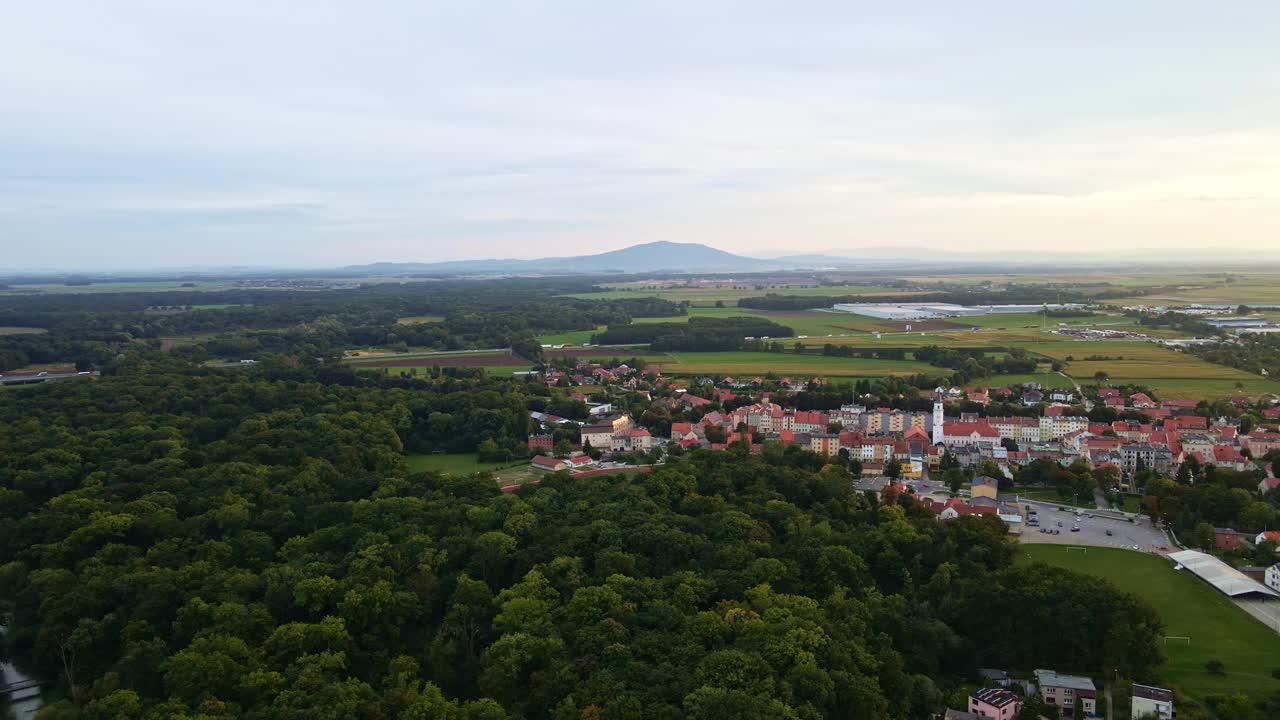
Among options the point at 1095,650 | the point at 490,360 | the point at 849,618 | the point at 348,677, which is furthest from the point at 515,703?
the point at 490,360

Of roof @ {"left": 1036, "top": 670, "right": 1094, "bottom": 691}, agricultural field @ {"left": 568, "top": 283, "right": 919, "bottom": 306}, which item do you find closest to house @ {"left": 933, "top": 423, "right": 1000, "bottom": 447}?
roof @ {"left": 1036, "top": 670, "right": 1094, "bottom": 691}

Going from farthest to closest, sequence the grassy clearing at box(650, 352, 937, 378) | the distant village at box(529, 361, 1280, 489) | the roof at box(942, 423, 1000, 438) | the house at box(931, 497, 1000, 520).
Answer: the grassy clearing at box(650, 352, 937, 378) → the roof at box(942, 423, 1000, 438) → the distant village at box(529, 361, 1280, 489) → the house at box(931, 497, 1000, 520)

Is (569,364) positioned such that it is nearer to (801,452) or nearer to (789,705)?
(801,452)

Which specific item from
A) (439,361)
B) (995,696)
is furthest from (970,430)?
(439,361)

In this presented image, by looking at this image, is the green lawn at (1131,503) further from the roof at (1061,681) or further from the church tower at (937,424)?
the roof at (1061,681)

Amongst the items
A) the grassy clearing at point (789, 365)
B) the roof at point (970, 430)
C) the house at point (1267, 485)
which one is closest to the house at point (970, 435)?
the roof at point (970, 430)

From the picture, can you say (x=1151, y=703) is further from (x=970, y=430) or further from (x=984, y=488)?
(x=970, y=430)

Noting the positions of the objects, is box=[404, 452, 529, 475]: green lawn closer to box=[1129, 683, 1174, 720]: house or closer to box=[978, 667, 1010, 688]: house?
box=[978, 667, 1010, 688]: house
